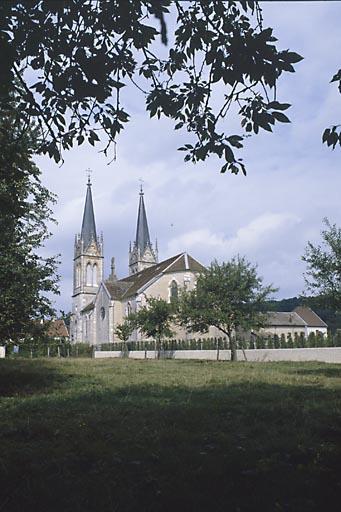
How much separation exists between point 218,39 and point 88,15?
50.4 inches

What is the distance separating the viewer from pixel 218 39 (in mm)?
5137

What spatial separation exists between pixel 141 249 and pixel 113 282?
15053 mm

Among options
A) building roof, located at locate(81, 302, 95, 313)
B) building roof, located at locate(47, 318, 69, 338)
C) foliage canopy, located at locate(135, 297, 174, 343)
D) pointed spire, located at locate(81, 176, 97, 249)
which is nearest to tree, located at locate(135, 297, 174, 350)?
foliage canopy, located at locate(135, 297, 174, 343)

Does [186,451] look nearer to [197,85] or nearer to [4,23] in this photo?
[197,85]

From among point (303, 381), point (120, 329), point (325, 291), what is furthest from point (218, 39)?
point (120, 329)

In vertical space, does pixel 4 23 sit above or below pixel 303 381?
above

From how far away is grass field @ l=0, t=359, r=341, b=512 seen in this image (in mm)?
4250

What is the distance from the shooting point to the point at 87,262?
86.8 meters

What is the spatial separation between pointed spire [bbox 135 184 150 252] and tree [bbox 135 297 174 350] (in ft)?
143

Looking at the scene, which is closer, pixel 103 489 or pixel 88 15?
pixel 103 489

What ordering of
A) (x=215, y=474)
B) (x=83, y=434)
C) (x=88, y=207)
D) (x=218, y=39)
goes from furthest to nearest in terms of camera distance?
(x=88, y=207)
(x=83, y=434)
(x=218, y=39)
(x=215, y=474)

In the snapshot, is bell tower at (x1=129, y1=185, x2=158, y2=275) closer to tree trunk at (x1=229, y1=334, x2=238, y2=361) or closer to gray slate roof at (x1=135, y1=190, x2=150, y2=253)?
gray slate roof at (x1=135, y1=190, x2=150, y2=253)

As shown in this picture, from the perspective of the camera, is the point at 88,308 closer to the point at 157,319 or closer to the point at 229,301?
the point at 157,319

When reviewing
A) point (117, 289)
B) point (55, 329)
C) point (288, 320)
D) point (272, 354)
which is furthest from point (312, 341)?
point (117, 289)
